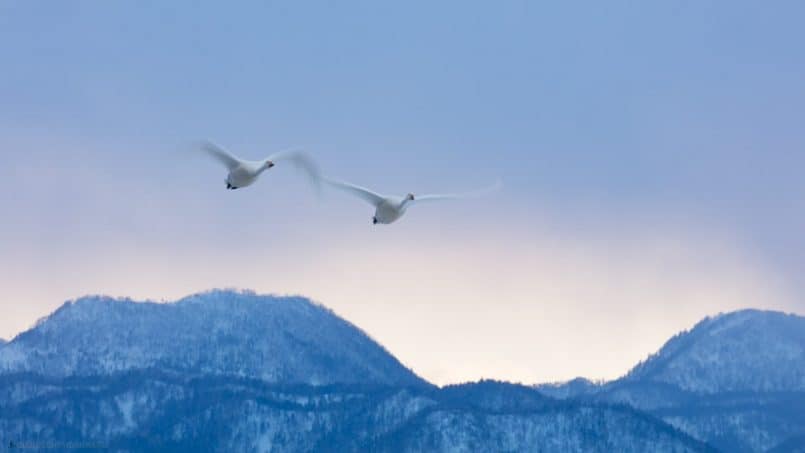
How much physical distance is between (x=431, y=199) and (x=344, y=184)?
6439mm

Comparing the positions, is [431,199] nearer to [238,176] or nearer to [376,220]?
[376,220]

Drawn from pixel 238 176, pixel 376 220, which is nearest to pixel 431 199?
pixel 376 220

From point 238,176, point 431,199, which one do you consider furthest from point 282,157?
point 431,199

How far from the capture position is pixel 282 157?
12350cm

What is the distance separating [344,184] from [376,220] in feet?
11.8

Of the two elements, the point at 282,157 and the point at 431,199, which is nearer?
the point at 282,157

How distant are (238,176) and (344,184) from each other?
8.28m

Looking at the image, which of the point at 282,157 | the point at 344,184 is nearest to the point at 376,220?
the point at 344,184

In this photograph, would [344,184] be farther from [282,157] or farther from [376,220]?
[282,157]

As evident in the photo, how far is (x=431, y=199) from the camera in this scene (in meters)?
137

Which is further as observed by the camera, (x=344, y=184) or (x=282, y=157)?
(x=344, y=184)

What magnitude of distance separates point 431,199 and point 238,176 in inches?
573

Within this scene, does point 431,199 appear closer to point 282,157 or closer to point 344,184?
point 344,184

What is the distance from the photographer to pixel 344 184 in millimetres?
135125
